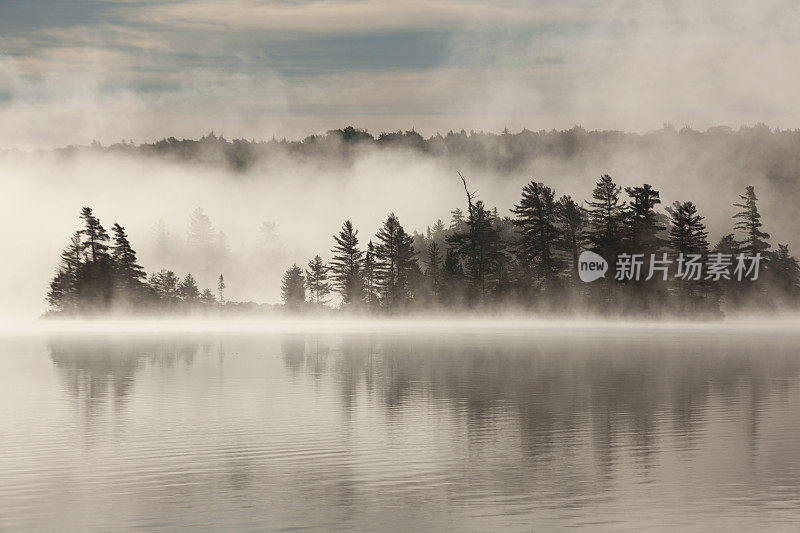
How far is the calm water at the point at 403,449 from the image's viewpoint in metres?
16.8

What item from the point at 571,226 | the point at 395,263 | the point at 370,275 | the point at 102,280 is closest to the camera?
the point at 571,226

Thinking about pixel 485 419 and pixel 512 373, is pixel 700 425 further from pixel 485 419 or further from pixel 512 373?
pixel 512 373

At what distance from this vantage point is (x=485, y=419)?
91.0 feet

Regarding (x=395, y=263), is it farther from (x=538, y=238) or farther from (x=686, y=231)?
(x=686, y=231)

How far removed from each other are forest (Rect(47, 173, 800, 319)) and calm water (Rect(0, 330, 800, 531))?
8100 cm

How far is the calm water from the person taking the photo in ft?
55.0

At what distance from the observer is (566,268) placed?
5576 inches

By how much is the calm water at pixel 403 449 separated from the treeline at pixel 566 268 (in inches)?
3193

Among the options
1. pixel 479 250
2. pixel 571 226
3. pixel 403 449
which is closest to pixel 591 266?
pixel 571 226

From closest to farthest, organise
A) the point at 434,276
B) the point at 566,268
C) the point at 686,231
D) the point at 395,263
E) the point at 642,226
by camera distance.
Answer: the point at 686,231
the point at 642,226
the point at 566,268
the point at 434,276
the point at 395,263

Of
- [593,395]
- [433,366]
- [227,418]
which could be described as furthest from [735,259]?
[227,418]

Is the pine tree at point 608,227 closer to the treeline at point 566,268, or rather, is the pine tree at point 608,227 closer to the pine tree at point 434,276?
the treeline at point 566,268

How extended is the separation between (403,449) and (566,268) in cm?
12116

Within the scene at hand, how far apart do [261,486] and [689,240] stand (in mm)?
111186
